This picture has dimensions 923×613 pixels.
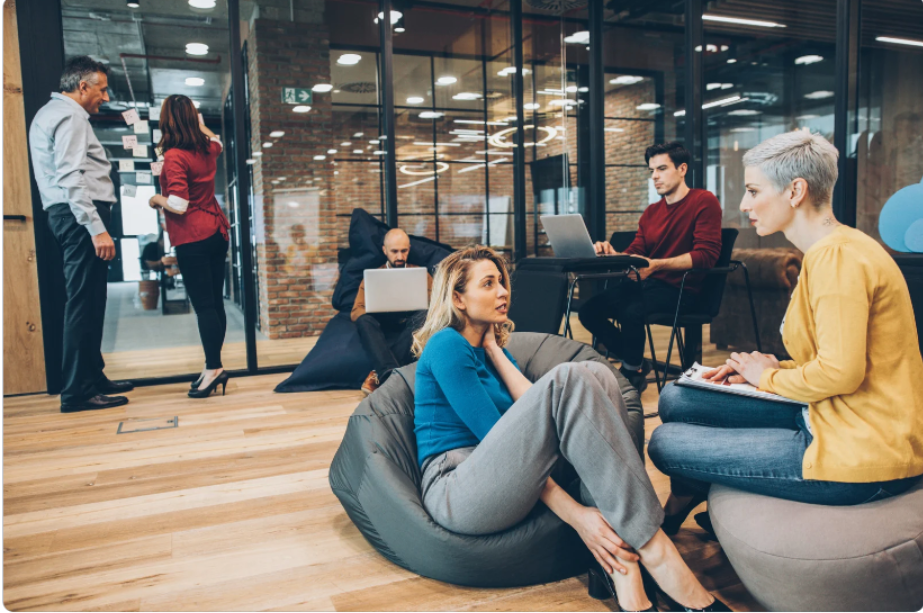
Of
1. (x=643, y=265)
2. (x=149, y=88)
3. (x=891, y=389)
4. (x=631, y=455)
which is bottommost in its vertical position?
(x=631, y=455)

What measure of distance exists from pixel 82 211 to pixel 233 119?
1.34 meters

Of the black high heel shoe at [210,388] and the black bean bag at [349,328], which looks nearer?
the black high heel shoe at [210,388]

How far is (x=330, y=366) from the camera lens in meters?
4.15

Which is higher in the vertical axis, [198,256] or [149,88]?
[149,88]

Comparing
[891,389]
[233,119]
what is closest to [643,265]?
[891,389]

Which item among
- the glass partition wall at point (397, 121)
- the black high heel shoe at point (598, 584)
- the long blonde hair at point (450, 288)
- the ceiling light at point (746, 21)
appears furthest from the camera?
the ceiling light at point (746, 21)

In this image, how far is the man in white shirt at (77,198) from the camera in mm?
3555

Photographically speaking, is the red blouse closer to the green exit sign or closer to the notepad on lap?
the green exit sign

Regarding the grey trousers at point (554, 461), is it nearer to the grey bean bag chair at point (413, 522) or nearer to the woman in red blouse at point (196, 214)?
the grey bean bag chair at point (413, 522)

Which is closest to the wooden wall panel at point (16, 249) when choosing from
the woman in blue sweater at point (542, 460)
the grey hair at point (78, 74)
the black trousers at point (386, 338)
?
the grey hair at point (78, 74)

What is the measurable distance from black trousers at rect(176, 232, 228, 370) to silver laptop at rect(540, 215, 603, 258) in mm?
2025

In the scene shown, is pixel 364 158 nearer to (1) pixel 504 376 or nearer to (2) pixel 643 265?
(2) pixel 643 265

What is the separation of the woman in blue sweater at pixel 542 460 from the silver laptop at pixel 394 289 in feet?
6.15

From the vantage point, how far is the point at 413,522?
1.73m
